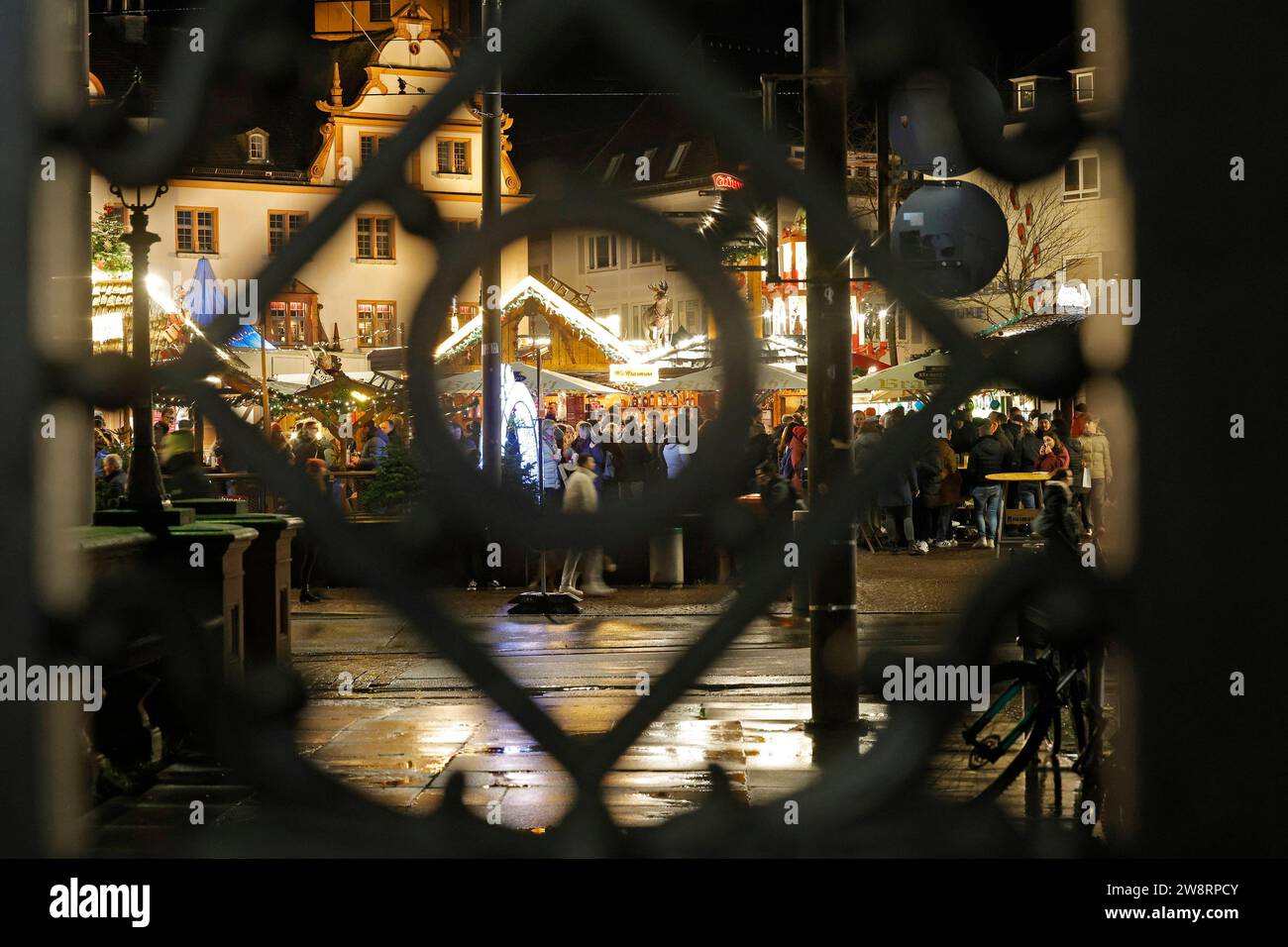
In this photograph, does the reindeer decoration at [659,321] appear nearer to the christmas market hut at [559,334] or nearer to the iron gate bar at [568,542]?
the iron gate bar at [568,542]

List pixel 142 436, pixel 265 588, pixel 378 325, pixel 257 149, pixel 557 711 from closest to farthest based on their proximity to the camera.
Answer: pixel 378 325
pixel 142 436
pixel 557 711
pixel 265 588
pixel 257 149

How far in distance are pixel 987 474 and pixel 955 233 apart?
53.8 feet

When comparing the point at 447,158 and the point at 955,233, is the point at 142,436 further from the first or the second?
the point at 955,233

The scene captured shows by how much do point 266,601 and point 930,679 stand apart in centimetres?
849

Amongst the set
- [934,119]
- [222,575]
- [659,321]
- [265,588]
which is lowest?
[265,588]

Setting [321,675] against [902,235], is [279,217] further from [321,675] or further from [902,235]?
[321,675]

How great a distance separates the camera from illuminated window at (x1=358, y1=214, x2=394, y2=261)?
178 centimetres

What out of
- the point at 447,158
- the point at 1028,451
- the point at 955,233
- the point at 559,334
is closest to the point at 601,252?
the point at 447,158

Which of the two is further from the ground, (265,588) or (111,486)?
(111,486)

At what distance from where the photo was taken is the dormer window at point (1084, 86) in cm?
175

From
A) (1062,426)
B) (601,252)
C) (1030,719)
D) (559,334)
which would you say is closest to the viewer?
(601,252)

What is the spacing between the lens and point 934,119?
1968 millimetres
